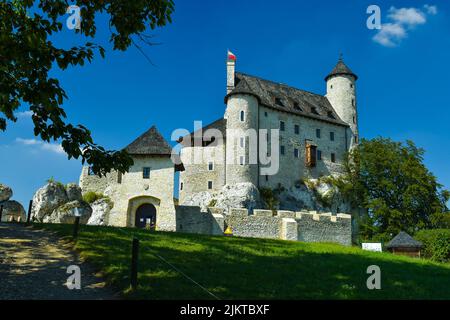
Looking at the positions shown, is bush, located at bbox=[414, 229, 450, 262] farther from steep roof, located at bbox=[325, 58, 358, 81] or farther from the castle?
steep roof, located at bbox=[325, 58, 358, 81]

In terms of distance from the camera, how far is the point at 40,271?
39.4ft

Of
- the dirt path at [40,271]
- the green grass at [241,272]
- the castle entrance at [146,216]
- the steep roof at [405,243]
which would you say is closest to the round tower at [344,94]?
the steep roof at [405,243]

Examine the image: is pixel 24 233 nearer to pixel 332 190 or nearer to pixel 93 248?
pixel 93 248

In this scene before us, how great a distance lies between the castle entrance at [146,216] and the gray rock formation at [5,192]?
13574mm

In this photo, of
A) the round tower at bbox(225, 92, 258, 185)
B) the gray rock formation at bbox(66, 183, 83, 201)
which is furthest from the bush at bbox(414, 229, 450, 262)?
the gray rock formation at bbox(66, 183, 83, 201)

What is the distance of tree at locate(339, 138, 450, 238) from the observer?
1989 inches

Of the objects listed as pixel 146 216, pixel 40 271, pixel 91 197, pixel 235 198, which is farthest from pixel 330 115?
pixel 40 271

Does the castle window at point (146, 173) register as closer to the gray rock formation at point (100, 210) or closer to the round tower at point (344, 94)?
the gray rock formation at point (100, 210)

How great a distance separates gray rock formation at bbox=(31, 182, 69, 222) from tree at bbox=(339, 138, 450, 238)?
32.0 meters

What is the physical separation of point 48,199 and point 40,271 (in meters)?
29.3

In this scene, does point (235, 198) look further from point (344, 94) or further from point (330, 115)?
point (344, 94)

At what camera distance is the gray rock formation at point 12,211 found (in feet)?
114

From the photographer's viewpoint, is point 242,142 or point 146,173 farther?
point 242,142

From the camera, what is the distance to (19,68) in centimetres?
1005
